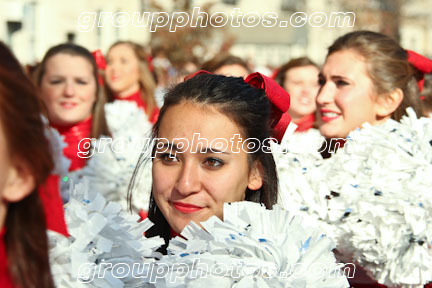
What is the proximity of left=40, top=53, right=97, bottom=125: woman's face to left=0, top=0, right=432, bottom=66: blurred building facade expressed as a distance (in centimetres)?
164

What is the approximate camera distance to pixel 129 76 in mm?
6391

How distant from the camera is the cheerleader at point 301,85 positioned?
5551 mm

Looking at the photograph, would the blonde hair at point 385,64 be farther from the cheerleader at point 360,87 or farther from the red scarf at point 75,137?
the red scarf at point 75,137

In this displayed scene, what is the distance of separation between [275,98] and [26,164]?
1395 millimetres

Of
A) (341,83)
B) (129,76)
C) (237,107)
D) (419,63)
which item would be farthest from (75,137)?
(237,107)

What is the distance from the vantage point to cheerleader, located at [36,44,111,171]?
449 cm

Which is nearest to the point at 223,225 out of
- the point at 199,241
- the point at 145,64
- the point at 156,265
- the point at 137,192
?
the point at 199,241

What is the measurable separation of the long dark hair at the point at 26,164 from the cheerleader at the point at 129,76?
4921 millimetres

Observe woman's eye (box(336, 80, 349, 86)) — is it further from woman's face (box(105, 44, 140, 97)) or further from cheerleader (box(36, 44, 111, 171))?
woman's face (box(105, 44, 140, 97))

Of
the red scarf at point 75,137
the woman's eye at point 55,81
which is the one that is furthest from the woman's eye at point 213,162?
the woman's eye at point 55,81

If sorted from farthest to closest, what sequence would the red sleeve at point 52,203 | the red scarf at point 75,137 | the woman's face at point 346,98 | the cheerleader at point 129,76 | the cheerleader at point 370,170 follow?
the cheerleader at point 129,76 < the red scarf at point 75,137 < the woman's face at point 346,98 < the cheerleader at point 370,170 < the red sleeve at point 52,203

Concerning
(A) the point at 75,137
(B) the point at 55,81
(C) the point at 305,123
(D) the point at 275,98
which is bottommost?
(A) the point at 75,137

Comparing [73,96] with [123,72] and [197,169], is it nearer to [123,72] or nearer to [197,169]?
[123,72]

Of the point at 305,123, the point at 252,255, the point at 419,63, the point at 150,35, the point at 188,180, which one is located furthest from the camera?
the point at 150,35
